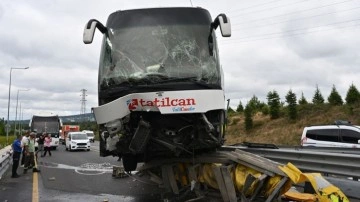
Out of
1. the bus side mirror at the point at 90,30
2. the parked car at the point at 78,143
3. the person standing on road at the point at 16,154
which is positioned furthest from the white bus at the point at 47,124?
the bus side mirror at the point at 90,30

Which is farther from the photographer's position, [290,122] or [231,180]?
[290,122]

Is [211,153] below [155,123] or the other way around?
below

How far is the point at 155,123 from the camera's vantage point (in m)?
7.60

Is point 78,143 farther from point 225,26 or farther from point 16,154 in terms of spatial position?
point 225,26

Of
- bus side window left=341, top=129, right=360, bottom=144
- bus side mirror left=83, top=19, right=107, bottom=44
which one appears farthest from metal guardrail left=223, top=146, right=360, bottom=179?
bus side window left=341, top=129, right=360, bottom=144

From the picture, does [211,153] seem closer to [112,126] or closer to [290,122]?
[112,126]

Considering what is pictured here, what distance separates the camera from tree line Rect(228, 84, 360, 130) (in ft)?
125

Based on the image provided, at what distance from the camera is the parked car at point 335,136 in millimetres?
15078

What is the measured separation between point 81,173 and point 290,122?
2889 cm

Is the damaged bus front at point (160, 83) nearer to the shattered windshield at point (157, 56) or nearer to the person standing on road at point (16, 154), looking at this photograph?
the shattered windshield at point (157, 56)

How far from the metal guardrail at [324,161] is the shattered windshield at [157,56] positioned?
1.85 meters

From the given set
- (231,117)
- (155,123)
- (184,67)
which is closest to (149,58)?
(184,67)

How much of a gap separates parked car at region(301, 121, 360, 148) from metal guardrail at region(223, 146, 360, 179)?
7.16m

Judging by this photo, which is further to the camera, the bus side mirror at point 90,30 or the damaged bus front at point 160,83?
the bus side mirror at point 90,30
